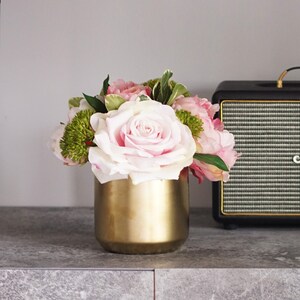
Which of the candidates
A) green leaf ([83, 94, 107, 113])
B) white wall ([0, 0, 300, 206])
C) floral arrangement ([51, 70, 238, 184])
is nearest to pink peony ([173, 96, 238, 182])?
floral arrangement ([51, 70, 238, 184])

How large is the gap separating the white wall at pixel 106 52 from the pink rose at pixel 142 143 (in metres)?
0.58

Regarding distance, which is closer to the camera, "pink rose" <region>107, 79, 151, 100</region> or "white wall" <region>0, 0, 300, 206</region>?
"pink rose" <region>107, 79, 151, 100</region>

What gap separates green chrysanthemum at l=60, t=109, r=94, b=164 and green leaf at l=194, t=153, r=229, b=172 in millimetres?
185

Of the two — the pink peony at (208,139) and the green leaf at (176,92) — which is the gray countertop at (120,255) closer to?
the pink peony at (208,139)

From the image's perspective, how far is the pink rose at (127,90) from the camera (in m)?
1.43

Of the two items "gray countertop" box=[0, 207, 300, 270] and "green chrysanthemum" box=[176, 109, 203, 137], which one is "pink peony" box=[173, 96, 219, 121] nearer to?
"green chrysanthemum" box=[176, 109, 203, 137]

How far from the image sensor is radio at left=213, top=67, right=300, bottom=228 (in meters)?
1.65

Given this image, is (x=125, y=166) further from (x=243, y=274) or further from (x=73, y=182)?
(x=73, y=182)

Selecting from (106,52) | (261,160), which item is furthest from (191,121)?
(106,52)

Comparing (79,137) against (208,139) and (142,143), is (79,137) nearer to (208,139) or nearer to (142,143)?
(142,143)

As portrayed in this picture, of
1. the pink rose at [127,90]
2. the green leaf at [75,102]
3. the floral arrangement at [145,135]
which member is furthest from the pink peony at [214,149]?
the green leaf at [75,102]

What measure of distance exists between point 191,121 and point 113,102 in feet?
0.44

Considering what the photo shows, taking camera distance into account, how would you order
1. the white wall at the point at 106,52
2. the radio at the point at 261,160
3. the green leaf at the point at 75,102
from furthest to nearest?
the white wall at the point at 106,52
the radio at the point at 261,160
the green leaf at the point at 75,102

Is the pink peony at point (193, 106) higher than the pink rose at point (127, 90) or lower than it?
lower
